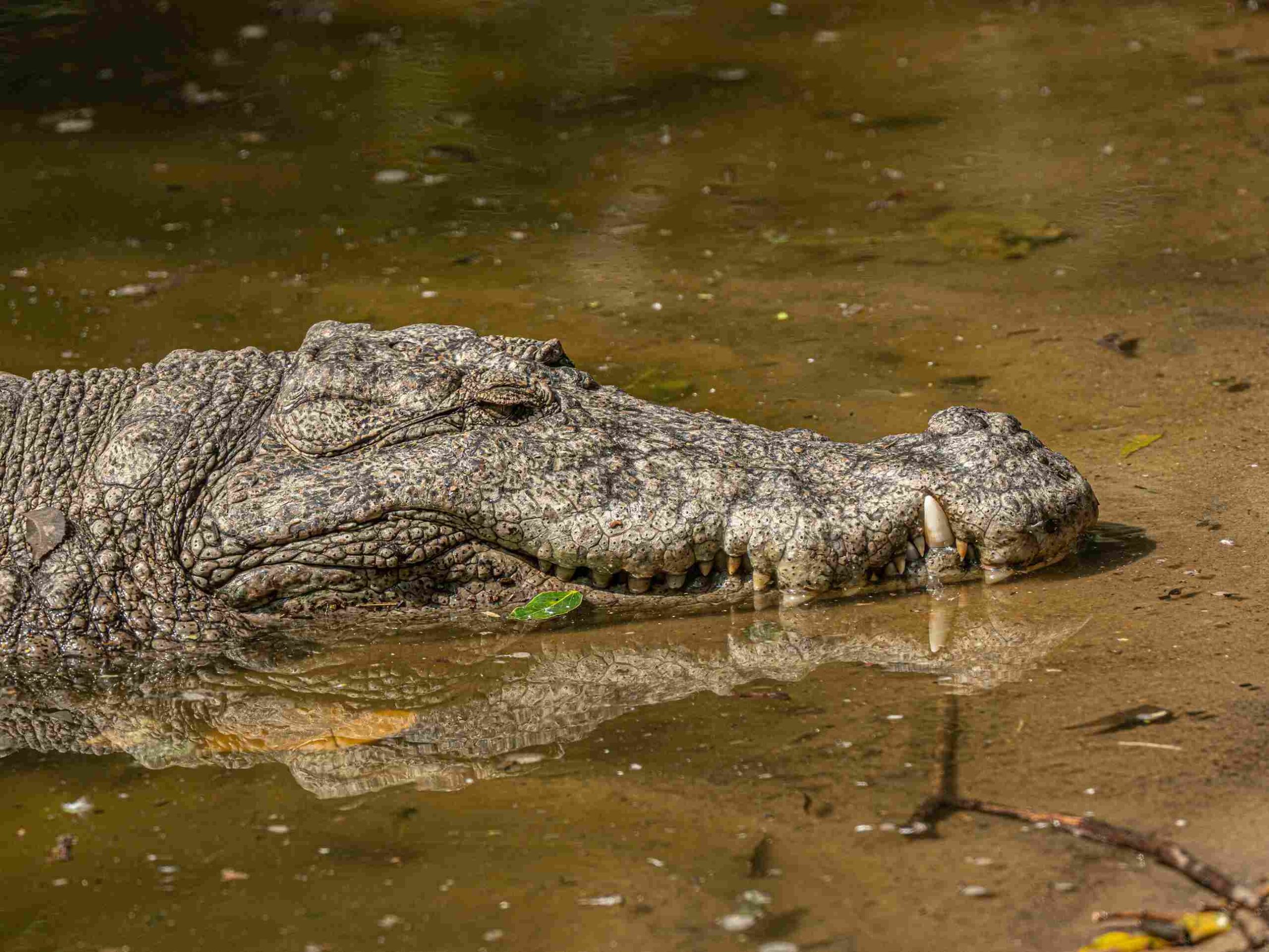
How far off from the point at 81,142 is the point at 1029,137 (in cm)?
679

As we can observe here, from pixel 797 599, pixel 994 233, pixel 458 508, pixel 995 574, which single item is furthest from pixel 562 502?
pixel 994 233

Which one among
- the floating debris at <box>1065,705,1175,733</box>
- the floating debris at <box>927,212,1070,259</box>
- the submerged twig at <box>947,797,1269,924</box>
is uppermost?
the submerged twig at <box>947,797,1269,924</box>

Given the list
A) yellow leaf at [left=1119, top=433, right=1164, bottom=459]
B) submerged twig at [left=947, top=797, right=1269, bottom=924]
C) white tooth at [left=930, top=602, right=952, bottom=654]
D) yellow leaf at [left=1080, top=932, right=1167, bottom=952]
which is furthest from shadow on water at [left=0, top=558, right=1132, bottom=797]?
yellow leaf at [left=1119, top=433, right=1164, bottom=459]

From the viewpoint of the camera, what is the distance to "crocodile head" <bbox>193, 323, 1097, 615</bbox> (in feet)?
15.8

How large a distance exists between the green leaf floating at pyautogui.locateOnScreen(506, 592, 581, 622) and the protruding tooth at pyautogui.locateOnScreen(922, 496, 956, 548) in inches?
45.8

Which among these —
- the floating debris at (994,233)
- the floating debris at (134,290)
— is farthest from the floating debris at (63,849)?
the floating debris at (994,233)

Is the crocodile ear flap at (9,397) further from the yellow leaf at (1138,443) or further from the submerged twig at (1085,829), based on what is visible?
the yellow leaf at (1138,443)

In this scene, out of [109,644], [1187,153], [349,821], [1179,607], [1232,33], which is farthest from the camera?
[1232,33]

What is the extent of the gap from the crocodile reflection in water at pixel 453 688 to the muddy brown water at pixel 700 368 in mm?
18

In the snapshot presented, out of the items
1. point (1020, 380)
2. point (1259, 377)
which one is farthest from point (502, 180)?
point (1259, 377)

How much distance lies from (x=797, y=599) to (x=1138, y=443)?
198 cm

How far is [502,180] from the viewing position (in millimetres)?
9953

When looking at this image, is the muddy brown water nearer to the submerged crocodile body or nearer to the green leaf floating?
the green leaf floating

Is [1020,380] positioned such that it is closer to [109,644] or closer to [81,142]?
[109,644]
